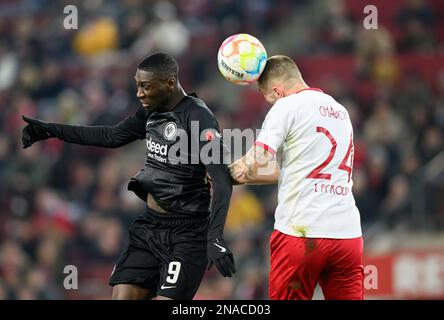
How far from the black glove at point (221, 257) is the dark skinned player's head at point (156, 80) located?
1.12m

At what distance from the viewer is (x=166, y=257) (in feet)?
23.0

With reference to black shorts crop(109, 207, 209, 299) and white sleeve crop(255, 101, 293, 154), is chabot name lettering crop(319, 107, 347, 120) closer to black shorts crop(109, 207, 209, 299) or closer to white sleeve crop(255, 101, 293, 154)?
white sleeve crop(255, 101, 293, 154)

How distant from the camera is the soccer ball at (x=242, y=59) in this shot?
7008 millimetres

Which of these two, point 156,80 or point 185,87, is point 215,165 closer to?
point 156,80

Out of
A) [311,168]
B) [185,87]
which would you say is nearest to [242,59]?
[311,168]

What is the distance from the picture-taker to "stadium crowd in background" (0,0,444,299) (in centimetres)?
1303

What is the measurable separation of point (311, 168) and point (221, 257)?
84 centimetres

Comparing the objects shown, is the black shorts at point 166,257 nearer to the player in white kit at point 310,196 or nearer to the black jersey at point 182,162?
the black jersey at point 182,162

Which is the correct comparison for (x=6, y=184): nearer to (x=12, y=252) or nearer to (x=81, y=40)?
(x=12, y=252)
